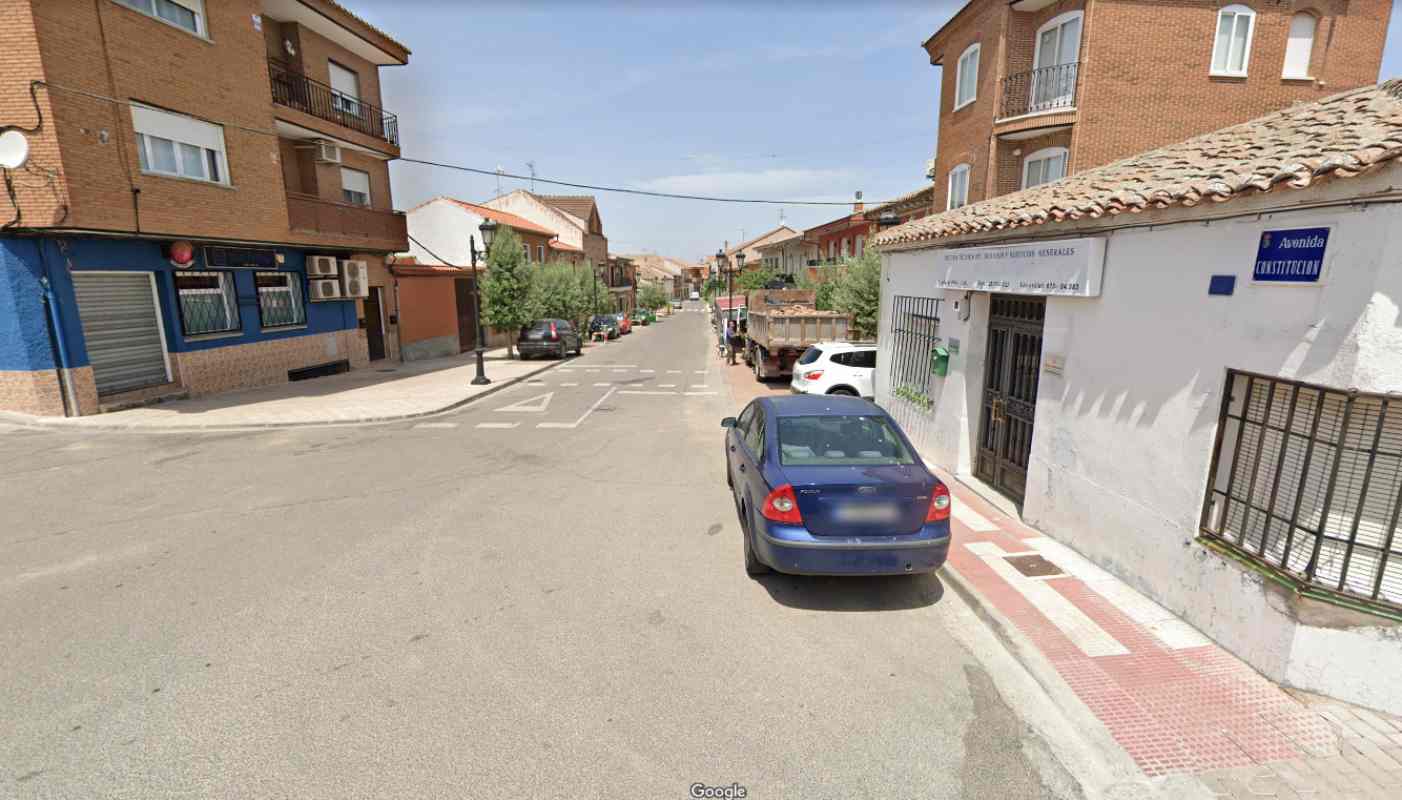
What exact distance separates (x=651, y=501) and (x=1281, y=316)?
5690mm

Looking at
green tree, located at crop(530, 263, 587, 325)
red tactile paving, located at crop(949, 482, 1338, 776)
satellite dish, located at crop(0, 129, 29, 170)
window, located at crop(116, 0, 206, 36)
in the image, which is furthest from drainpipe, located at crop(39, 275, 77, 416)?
red tactile paving, located at crop(949, 482, 1338, 776)

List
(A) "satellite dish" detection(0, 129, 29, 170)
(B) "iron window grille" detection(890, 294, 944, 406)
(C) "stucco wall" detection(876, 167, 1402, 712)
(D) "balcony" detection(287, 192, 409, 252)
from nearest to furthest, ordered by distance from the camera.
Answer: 1. (C) "stucco wall" detection(876, 167, 1402, 712)
2. (B) "iron window grille" detection(890, 294, 944, 406)
3. (A) "satellite dish" detection(0, 129, 29, 170)
4. (D) "balcony" detection(287, 192, 409, 252)

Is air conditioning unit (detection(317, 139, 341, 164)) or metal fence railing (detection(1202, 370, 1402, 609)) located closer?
metal fence railing (detection(1202, 370, 1402, 609))

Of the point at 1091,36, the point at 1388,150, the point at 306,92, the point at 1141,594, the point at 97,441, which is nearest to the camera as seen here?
the point at 1388,150

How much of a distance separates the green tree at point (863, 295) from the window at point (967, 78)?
5.53 m

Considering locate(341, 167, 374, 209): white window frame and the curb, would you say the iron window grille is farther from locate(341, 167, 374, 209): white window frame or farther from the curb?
locate(341, 167, 374, 209): white window frame

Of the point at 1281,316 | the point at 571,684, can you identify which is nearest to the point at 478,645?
the point at 571,684

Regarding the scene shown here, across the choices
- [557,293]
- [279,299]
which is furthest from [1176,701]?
[557,293]

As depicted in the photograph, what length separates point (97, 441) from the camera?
9859mm

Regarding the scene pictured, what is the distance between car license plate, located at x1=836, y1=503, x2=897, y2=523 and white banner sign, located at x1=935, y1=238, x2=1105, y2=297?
2.70 metres

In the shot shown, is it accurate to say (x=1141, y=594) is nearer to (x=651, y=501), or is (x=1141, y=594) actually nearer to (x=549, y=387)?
(x=651, y=501)

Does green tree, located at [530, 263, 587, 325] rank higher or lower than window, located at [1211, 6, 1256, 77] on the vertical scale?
lower

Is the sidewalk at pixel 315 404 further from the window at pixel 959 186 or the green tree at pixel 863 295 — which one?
the window at pixel 959 186

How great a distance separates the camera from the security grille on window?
8664 millimetres
